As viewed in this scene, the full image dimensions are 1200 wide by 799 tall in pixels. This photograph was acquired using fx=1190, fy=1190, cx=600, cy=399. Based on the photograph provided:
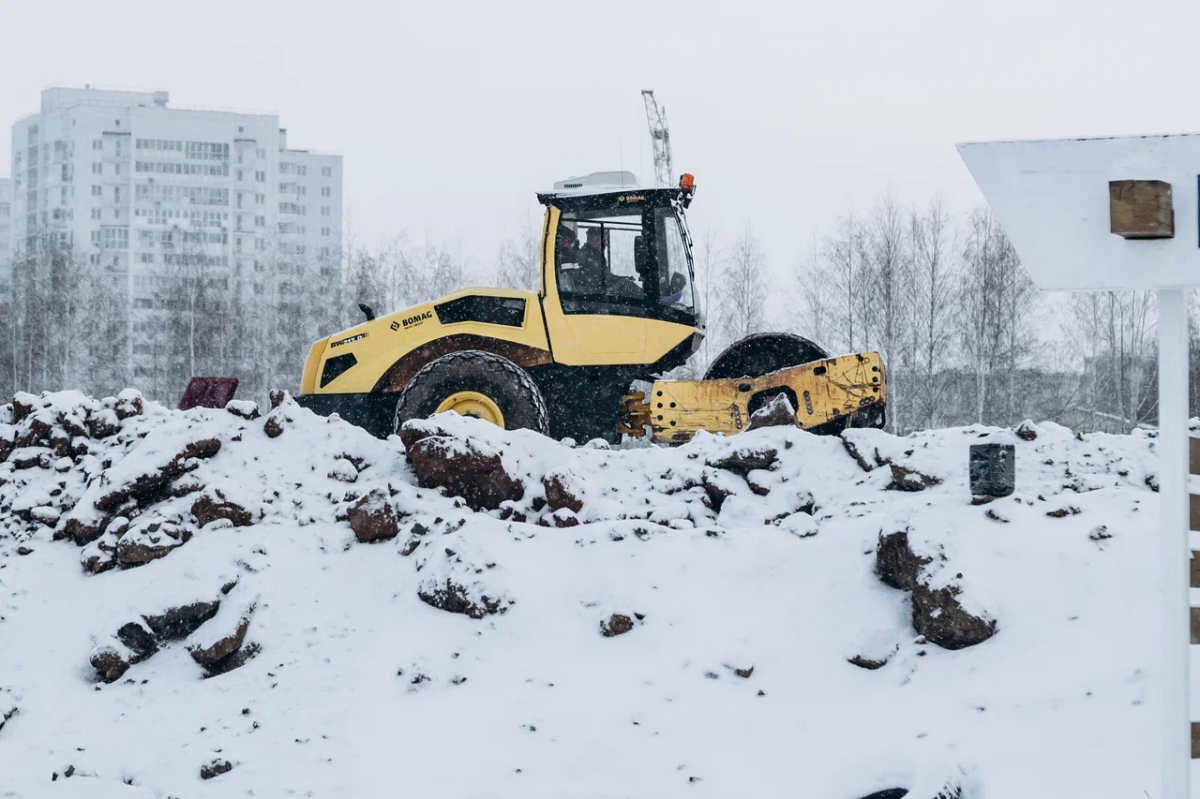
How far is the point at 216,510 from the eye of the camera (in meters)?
7.58

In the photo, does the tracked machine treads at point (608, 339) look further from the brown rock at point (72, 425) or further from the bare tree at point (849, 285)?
the bare tree at point (849, 285)

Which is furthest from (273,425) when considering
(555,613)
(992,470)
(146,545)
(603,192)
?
(992,470)

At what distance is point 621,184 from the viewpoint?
35.5 ft

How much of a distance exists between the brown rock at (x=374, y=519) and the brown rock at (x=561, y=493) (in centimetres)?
102

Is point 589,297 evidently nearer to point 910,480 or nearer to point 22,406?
point 910,480

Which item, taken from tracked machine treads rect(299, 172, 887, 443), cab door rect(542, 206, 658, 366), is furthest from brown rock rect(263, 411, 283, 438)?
cab door rect(542, 206, 658, 366)

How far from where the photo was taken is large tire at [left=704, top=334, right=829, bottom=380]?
1097cm

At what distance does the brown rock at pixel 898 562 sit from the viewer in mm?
6258

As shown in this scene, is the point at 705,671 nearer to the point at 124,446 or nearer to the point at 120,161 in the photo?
the point at 124,446

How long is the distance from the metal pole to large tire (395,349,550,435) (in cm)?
701

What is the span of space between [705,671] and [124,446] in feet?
15.4

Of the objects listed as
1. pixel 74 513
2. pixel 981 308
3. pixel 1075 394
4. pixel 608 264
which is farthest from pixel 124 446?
pixel 1075 394

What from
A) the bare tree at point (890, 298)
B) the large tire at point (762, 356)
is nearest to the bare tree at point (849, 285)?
the bare tree at point (890, 298)

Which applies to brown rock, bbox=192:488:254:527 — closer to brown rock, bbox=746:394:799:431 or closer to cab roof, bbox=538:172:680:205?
brown rock, bbox=746:394:799:431
